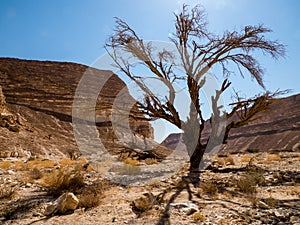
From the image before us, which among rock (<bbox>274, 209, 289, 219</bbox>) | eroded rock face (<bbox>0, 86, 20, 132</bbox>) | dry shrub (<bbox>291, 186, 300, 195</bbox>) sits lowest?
rock (<bbox>274, 209, 289, 219</bbox>)

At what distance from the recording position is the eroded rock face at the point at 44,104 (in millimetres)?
22094

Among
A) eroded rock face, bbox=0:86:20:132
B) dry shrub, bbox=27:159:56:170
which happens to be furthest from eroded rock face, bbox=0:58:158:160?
dry shrub, bbox=27:159:56:170

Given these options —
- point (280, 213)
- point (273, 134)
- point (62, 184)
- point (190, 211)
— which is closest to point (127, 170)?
point (62, 184)

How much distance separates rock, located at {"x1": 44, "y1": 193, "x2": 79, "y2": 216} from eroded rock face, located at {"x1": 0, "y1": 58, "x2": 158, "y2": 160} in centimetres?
484

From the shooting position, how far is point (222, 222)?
3.29 meters

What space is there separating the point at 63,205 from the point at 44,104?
46.5 metres

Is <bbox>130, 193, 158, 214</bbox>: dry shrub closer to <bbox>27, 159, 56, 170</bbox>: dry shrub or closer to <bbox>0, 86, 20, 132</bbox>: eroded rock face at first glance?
<bbox>27, 159, 56, 170</bbox>: dry shrub

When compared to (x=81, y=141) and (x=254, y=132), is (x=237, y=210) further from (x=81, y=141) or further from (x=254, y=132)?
(x=254, y=132)

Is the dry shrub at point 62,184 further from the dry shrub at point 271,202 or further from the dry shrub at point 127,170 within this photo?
the dry shrub at point 271,202

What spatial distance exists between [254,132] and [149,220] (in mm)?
67209

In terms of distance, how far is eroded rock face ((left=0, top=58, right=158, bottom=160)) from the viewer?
22.1 m

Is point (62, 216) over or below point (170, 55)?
below

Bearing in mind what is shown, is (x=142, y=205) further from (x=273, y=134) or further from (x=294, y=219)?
(x=273, y=134)

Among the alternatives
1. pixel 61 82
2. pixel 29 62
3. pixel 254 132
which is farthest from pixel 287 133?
pixel 29 62
